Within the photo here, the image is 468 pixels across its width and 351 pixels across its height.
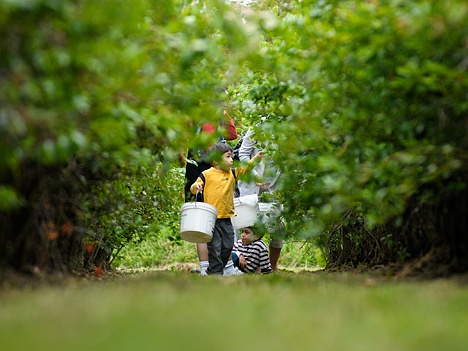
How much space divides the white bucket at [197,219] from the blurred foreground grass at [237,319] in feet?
12.3

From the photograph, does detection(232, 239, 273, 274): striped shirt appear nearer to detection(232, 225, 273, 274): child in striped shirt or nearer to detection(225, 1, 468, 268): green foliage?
detection(232, 225, 273, 274): child in striped shirt

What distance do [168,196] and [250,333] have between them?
526cm

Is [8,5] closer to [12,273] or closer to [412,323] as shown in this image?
[412,323]

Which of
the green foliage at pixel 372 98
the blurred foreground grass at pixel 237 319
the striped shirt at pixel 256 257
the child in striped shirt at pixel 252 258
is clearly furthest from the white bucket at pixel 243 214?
the blurred foreground grass at pixel 237 319

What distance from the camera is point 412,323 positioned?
3.56 m

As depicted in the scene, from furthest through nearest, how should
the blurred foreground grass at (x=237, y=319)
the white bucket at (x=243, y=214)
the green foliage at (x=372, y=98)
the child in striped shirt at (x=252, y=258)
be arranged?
the child in striped shirt at (x=252, y=258) → the white bucket at (x=243, y=214) → the green foliage at (x=372, y=98) → the blurred foreground grass at (x=237, y=319)

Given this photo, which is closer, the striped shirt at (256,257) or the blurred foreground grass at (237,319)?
the blurred foreground grass at (237,319)

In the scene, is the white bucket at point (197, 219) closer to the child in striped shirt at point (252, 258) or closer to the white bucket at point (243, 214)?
the white bucket at point (243, 214)

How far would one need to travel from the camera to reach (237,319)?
375cm

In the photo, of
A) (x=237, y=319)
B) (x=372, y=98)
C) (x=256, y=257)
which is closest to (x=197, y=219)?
(x=256, y=257)

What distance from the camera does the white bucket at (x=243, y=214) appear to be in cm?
991

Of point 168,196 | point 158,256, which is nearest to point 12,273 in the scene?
point 168,196

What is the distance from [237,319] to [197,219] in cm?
537

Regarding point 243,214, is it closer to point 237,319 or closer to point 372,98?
point 372,98
